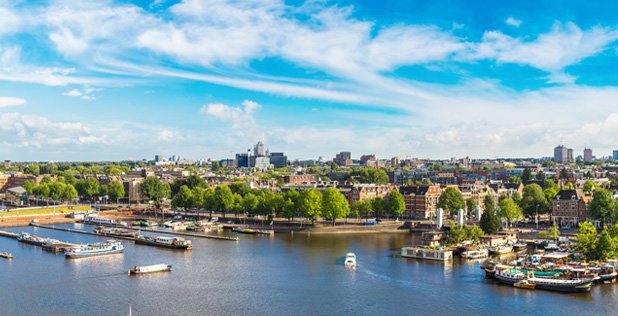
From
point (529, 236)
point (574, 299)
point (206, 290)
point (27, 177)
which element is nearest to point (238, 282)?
point (206, 290)

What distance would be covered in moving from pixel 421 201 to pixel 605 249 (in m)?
37.5

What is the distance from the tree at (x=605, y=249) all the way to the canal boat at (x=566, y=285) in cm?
688

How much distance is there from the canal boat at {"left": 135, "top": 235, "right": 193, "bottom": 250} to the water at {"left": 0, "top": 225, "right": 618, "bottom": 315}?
2397 millimetres

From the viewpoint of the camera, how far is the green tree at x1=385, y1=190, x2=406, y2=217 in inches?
2990

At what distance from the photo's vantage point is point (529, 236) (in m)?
63.1

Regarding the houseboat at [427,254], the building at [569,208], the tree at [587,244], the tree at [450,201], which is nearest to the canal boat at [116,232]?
the houseboat at [427,254]

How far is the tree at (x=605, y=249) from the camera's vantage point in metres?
44.3

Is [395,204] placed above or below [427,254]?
above

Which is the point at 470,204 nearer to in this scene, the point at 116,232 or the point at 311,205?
the point at 311,205

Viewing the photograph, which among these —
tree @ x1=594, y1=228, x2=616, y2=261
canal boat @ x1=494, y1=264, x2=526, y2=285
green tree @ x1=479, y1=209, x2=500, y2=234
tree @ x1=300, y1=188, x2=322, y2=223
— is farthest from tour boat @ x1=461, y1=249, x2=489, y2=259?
tree @ x1=300, y1=188, x2=322, y2=223

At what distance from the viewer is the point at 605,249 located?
44375 millimetres

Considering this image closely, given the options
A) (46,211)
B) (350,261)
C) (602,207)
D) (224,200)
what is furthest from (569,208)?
(46,211)

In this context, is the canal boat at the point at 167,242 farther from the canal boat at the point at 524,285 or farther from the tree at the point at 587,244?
the tree at the point at 587,244

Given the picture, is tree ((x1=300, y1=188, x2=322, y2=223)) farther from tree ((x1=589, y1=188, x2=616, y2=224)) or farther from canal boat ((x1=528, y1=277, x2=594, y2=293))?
canal boat ((x1=528, y1=277, x2=594, y2=293))
